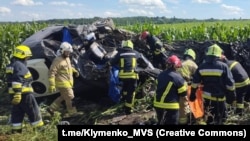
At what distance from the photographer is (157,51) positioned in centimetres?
1120

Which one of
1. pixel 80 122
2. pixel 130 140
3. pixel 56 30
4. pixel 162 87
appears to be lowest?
pixel 80 122

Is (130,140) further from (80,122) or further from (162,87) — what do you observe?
(80,122)

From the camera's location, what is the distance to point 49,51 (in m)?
10.4

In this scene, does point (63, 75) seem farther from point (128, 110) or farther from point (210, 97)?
point (210, 97)

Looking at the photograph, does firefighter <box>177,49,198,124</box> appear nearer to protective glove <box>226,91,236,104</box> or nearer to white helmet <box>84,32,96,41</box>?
protective glove <box>226,91,236,104</box>

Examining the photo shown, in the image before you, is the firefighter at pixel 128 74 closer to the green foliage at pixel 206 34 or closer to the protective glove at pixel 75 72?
the protective glove at pixel 75 72

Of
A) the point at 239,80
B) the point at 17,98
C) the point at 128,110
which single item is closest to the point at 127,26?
the point at 128,110

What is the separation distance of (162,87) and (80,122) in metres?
2.78

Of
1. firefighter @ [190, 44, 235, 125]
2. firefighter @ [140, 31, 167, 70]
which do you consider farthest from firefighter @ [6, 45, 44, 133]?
firefighter @ [140, 31, 167, 70]

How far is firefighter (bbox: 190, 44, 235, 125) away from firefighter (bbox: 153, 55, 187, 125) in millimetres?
701

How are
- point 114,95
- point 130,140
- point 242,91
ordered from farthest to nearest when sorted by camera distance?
1. point 114,95
2. point 242,91
3. point 130,140

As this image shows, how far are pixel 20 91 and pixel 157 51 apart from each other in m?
4.65

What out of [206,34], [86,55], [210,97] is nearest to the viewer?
[210,97]

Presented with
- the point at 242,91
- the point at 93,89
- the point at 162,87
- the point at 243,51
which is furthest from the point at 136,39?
the point at 162,87
